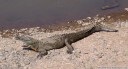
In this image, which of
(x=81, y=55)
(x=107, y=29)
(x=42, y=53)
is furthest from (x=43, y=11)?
(x=81, y=55)

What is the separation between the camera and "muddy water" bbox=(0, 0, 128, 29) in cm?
1459

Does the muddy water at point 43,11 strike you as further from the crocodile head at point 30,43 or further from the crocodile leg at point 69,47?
the crocodile leg at point 69,47

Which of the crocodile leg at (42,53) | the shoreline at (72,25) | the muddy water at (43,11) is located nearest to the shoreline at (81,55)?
the crocodile leg at (42,53)

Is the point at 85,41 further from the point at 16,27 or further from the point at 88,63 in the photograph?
the point at 16,27

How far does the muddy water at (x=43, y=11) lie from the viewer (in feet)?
47.9

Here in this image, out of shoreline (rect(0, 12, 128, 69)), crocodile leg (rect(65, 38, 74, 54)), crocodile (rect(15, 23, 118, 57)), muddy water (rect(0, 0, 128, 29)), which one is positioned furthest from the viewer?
muddy water (rect(0, 0, 128, 29))

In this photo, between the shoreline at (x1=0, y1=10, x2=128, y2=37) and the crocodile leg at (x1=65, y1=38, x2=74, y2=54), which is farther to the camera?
the shoreline at (x1=0, y1=10, x2=128, y2=37)

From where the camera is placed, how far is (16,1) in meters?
15.9

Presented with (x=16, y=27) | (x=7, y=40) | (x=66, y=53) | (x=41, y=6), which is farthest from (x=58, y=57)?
(x=41, y=6)

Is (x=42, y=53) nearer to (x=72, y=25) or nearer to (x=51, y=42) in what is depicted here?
(x=51, y=42)

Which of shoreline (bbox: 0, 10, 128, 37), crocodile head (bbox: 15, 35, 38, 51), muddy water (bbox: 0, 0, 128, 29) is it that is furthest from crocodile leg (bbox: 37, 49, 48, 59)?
muddy water (bbox: 0, 0, 128, 29)

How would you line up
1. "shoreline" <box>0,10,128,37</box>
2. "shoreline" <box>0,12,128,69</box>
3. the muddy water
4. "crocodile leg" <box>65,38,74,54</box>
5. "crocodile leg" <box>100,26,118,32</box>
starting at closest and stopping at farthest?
"shoreline" <box>0,12,128,69</box>
"crocodile leg" <box>65,38,74,54</box>
"crocodile leg" <box>100,26,118,32</box>
"shoreline" <box>0,10,128,37</box>
the muddy water

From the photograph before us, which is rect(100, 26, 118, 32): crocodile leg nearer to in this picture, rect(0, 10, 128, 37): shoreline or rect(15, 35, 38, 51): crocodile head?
rect(0, 10, 128, 37): shoreline

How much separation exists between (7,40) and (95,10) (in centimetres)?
396
